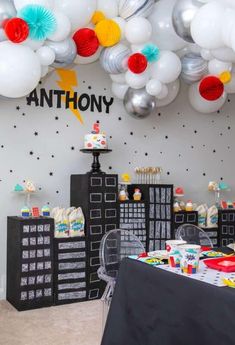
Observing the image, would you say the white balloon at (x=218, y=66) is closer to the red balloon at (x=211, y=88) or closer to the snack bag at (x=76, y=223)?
the red balloon at (x=211, y=88)

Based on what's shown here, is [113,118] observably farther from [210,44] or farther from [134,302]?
[134,302]

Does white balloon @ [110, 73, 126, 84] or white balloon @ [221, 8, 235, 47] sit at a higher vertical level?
white balloon @ [221, 8, 235, 47]

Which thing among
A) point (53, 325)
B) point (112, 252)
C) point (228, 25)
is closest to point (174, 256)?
point (112, 252)

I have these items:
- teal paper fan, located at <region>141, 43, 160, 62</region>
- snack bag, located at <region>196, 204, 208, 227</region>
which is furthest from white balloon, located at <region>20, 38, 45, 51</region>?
snack bag, located at <region>196, 204, 208, 227</region>

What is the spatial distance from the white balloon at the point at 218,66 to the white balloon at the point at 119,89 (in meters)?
0.75

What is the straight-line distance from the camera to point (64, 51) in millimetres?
3199

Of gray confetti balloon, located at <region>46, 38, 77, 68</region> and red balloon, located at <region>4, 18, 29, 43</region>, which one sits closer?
red balloon, located at <region>4, 18, 29, 43</region>

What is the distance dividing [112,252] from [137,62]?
1.43 metres

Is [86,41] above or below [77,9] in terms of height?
below

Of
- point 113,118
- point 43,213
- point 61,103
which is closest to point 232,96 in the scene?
point 113,118

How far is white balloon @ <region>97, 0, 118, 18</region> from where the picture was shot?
10.9 feet

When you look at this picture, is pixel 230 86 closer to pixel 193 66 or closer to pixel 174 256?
pixel 193 66

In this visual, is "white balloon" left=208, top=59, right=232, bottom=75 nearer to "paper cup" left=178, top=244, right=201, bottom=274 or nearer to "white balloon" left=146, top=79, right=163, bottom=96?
"white balloon" left=146, top=79, right=163, bottom=96

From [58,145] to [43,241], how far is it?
90 centimetres
